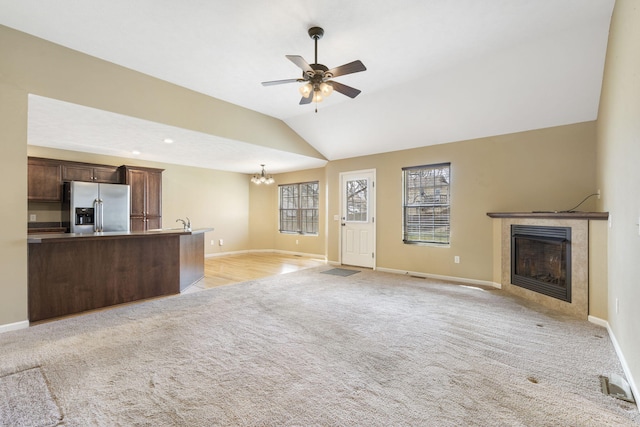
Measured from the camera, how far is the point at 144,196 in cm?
670

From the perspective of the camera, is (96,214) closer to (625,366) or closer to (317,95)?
(317,95)

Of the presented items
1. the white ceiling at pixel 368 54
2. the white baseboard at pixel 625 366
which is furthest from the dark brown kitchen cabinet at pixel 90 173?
the white baseboard at pixel 625 366

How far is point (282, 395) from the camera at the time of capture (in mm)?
1951

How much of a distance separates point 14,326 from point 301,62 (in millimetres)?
3940

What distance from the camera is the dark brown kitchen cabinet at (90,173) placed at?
576cm

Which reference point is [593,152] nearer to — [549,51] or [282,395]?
[549,51]

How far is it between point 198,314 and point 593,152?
5.58 m

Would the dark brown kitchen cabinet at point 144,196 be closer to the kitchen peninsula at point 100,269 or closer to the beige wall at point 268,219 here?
the kitchen peninsula at point 100,269

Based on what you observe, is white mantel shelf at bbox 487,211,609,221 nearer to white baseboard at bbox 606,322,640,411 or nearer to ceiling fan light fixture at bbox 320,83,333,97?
white baseboard at bbox 606,322,640,411

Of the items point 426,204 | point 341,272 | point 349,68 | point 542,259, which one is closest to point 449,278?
point 426,204

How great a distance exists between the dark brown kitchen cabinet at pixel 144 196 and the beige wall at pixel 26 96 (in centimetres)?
293

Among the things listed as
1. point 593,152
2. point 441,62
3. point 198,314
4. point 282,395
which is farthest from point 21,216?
point 593,152

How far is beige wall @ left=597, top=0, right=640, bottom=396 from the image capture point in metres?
1.98

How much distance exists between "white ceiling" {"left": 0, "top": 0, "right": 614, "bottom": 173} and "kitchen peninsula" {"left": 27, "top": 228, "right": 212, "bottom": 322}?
1603 millimetres
